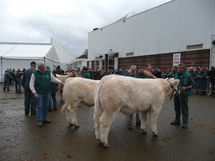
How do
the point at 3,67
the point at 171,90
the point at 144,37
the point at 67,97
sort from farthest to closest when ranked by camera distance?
the point at 3,67 → the point at 144,37 → the point at 67,97 → the point at 171,90

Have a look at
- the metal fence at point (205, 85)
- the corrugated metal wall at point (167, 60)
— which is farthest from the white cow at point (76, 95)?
the corrugated metal wall at point (167, 60)

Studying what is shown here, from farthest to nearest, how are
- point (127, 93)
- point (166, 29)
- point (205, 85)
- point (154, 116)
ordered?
point (166, 29), point (205, 85), point (154, 116), point (127, 93)

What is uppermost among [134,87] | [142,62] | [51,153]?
[142,62]

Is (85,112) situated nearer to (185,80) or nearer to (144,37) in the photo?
(185,80)

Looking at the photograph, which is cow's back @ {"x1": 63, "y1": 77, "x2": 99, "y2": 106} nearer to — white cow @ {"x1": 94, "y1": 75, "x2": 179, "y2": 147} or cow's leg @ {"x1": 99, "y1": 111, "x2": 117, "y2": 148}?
white cow @ {"x1": 94, "y1": 75, "x2": 179, "y2": 147}

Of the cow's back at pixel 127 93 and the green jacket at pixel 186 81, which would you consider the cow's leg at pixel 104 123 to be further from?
the green jacket at pixel 186 81

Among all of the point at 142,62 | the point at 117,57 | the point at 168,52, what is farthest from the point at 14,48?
the point at 168,52

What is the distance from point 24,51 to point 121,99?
880 inches

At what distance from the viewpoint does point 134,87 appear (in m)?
4.38

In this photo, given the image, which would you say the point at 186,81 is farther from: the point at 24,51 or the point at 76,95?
the point at 24,51

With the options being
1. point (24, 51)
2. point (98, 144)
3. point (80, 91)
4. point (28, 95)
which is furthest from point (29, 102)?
point (24, 51)

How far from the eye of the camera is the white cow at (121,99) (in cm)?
409

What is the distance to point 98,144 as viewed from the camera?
4336 mm

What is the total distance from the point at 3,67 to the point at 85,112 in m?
18.8
